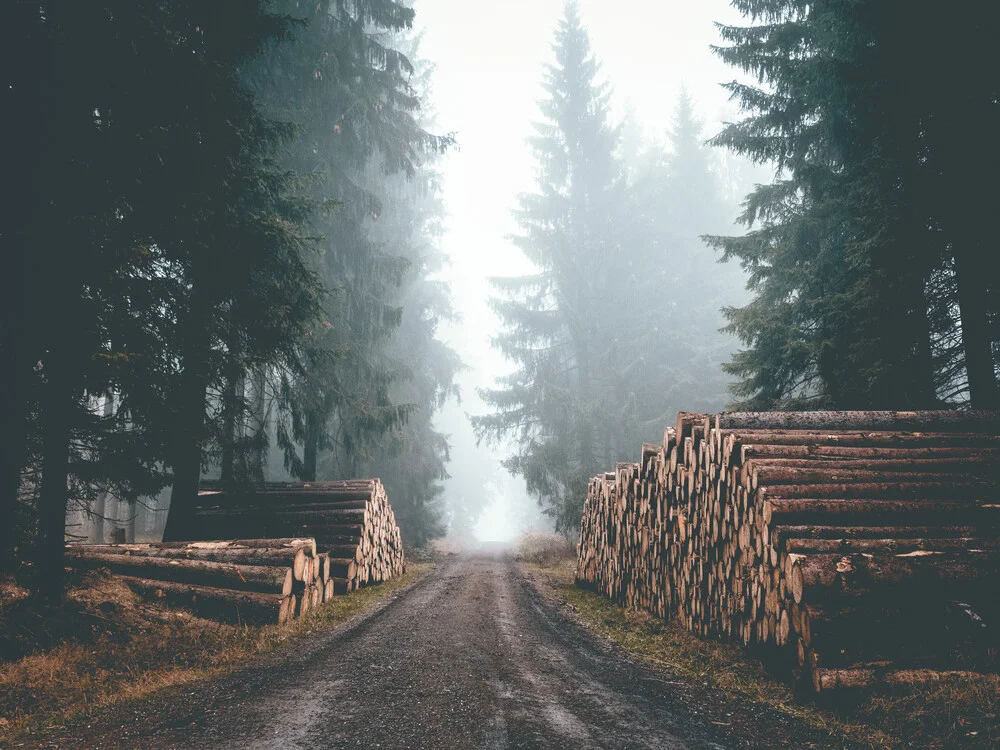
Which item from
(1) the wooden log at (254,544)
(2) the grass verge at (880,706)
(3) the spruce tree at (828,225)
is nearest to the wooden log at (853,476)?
(2) the grass verge at (880,706)

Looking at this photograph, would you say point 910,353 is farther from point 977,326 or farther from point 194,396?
point 194,396

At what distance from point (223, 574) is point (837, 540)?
788 centimetres

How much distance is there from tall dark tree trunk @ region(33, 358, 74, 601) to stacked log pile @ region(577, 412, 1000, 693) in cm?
774

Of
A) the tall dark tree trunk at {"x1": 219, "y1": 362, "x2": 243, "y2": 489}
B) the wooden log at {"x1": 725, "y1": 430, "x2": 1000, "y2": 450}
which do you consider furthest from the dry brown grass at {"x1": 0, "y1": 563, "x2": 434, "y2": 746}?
the wooden log at {"x1": 725, "y1": 430, "x2": 1000, "y2": 450}

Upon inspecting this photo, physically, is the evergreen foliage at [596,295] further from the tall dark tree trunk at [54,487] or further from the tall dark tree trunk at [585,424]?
→ the tall dark tree trunk at [54,487]

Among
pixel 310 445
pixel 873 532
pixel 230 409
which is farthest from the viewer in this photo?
pixel 310 445

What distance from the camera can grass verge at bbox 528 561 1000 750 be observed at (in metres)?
3.55

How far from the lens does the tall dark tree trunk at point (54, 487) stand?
585cm

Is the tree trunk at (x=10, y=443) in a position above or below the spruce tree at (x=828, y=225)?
below

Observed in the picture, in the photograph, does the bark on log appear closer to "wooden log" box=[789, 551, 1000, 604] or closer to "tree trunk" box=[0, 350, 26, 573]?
"tree trunk" box=[0, 350, 26, 573]

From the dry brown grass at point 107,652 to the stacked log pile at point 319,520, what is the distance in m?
3.11

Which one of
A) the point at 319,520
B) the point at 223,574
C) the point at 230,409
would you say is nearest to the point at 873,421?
the point at 223,574

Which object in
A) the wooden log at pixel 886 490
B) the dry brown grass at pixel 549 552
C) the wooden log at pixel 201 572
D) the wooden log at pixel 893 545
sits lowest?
the dry brown grass at pixel 549 552

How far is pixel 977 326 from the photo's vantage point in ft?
25.9
